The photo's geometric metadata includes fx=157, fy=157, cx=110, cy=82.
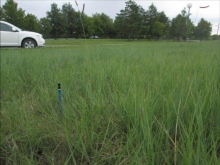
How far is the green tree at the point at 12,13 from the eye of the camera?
25.5 m

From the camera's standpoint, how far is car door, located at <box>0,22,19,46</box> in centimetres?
757

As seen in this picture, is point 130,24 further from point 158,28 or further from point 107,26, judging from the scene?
point 107,26

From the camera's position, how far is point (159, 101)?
949mm

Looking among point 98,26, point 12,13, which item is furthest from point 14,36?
point 98,26

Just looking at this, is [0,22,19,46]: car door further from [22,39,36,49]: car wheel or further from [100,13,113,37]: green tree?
[100,13,113,37]: green tree

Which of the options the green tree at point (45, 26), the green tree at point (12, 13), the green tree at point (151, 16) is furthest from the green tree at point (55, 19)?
the green tree at point (151, 16)

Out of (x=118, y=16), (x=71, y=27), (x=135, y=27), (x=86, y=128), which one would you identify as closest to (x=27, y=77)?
(x=86, y=128)

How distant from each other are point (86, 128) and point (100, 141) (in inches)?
3.8

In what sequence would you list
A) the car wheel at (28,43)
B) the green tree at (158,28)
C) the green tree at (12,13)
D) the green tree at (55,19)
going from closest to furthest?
the car wheel at (28,43), the green tree at (12,13), the green tree at (158,28), the green tree at (55,19)

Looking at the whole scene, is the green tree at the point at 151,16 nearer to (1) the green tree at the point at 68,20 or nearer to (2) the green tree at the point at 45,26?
(1) the green tree at the point at 68,20

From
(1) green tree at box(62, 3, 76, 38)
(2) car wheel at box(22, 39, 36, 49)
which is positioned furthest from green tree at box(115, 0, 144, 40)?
(2) car wheel at box(22, 39, 36, 49)

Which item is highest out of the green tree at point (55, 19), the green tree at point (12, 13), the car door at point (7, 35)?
the green tree at point (55, 19)

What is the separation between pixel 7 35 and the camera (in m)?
7.61

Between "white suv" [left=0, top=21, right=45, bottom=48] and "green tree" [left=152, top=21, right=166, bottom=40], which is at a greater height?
"green tree" [left=152, top=21, right=166, bottom=40]
